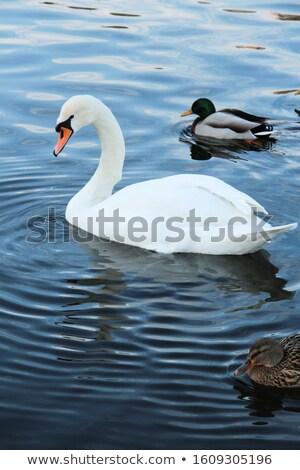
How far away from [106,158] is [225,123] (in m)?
3.53

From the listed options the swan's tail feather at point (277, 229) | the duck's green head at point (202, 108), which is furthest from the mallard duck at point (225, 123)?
the swan's tail feather at point (277, 229)

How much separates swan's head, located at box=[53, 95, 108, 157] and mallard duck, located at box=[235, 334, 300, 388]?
12.4 ft

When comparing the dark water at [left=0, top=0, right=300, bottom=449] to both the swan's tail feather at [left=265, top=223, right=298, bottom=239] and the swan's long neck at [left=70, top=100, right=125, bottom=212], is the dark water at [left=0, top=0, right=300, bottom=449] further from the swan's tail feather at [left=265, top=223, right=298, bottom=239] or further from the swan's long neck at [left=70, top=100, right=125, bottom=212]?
the swan's long neck at [left=70, top=100, right=125, bottom=212]

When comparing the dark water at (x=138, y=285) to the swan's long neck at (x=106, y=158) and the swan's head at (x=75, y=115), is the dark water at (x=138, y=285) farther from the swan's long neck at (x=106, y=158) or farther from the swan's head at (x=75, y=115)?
the swan's head at (x=75, y=115)

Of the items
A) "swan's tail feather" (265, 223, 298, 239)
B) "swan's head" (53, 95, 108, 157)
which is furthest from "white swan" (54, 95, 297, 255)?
Result: "swan's head" (53, 95, 108, 157)

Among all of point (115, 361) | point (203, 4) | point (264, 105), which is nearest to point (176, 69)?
point (264, 105)

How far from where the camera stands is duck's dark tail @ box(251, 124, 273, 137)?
41.8 ft

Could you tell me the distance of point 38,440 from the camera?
6.09 metres

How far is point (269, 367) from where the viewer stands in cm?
681

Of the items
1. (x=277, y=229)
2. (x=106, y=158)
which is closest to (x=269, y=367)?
(x=277, y=229)

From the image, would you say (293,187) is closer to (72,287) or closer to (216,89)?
(72,287)

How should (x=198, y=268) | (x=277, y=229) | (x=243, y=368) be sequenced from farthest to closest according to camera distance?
1. (x=198, y=268)
2. (x=277, y=229)
3. (x=243, y=368)

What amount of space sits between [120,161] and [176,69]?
5.92 meters

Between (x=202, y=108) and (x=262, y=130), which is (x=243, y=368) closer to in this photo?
(x=262, y=130)
